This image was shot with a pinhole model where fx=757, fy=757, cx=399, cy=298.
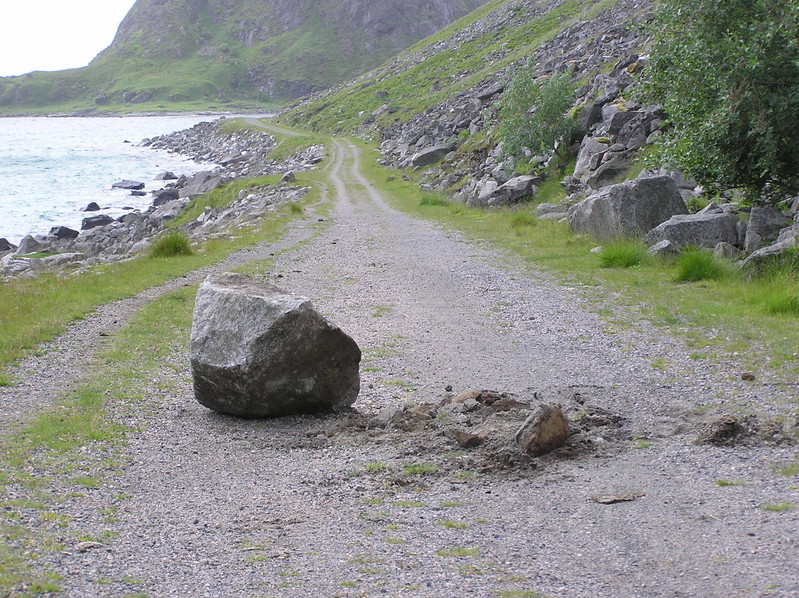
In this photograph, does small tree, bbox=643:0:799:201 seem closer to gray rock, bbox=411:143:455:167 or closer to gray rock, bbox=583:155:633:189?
gray rock, bbox=583:155:633:189

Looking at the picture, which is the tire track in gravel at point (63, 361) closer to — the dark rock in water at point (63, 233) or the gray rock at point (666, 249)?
the gray rock at point (666, 249)

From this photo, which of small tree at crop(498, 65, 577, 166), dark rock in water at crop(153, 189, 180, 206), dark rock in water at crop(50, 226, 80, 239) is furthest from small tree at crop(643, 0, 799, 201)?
dark rock in water at crop(153, 189, 180, 206)

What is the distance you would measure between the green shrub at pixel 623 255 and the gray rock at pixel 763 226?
2181 millimetres

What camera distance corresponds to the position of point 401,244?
2489cm

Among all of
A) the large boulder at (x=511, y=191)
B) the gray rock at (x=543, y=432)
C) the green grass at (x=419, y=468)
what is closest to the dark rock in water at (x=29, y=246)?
the large boulder at (x=511, y=191)

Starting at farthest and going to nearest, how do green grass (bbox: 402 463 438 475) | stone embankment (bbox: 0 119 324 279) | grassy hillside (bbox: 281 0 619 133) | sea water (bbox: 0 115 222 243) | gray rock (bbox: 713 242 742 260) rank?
grassy hillside (bbox: 281 0 619 133)
sea water (bbox: 0 115 222 243)
stone embankment (bbox: 0 119 324 279)
gray rock (bbox: 713 242 742 260)
green grass (bbox: 402 463 438 475)

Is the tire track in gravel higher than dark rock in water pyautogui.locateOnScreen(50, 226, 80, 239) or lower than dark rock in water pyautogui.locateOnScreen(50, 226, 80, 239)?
lower

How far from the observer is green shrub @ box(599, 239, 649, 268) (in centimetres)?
1741

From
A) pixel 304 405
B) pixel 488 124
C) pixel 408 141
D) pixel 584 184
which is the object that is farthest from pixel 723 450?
pixel 408 141

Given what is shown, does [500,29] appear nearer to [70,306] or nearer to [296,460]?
[70,306]

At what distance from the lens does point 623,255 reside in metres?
17.5

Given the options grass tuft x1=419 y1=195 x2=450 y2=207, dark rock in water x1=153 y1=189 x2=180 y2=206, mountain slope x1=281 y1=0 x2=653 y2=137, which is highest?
mountain slope x1=281 y1=0 x2=653 y2=137

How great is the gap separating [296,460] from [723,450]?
404cm

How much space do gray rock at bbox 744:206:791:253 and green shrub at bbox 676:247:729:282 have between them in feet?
4.67
